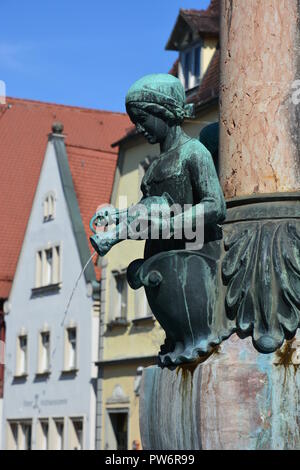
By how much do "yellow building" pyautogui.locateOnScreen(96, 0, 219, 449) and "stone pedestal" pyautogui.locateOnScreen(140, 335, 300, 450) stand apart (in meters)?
19.7

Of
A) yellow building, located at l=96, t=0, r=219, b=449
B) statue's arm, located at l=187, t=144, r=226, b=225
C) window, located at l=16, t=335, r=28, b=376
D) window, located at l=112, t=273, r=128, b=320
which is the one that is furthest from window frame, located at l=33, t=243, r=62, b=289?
statue's arm, located at l=187, t=144, r=226, b=225

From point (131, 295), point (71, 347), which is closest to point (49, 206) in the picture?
point (71, 347)

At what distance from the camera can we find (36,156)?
124 ft

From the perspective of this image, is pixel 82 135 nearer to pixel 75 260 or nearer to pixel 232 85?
pixel 75 260

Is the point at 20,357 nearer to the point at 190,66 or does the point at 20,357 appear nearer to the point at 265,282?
the point at 190,66

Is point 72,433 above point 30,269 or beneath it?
beneath

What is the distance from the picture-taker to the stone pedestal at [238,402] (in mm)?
3846

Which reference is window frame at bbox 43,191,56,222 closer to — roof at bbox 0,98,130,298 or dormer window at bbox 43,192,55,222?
dormer window at bbox 43,192,55,222

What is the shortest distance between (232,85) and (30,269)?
27767mm

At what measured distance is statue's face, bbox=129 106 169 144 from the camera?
4266 millimetres

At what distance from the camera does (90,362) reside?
28.2m

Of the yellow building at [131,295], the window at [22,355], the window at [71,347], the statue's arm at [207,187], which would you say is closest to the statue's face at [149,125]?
the statue's arm at [207,187]

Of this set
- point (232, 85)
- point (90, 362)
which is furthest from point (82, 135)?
point (232, 85)

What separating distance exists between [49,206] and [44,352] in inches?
151
